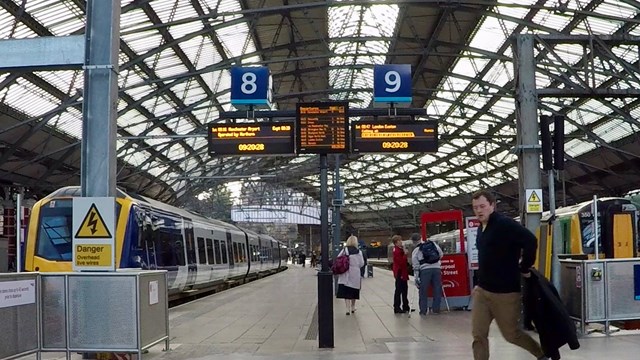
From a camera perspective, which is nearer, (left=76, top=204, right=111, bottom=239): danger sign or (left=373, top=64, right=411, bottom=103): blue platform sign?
(left=76, top=204, right=111, bottom=239): danger sign

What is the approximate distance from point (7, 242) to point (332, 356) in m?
15.2

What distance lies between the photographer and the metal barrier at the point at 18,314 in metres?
7.41

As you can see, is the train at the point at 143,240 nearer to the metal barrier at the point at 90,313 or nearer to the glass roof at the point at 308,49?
the metal barrier at the point at 90,313

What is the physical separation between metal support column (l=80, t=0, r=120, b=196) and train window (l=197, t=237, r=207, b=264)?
1432 cm

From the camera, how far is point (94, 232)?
26.3ft

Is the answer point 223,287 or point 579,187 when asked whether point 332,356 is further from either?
point 579,187

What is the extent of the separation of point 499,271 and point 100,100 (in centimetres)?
512

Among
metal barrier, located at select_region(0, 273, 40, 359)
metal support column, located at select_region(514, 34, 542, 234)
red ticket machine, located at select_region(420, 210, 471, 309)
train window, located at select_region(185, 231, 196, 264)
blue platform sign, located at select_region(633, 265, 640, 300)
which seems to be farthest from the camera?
train window, located at select_region(185, 231, 196, 264)

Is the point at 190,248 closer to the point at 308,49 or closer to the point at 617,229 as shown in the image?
the point at 617,229

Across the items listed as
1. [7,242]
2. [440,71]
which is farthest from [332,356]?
[440,71]

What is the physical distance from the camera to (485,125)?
4459cm

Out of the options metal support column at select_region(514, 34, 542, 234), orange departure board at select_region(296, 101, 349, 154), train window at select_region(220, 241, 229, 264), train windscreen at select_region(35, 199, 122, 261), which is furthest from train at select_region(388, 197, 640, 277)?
train window at select_region(220, 241, 229, 264)

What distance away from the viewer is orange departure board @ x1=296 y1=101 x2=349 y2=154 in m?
9.82

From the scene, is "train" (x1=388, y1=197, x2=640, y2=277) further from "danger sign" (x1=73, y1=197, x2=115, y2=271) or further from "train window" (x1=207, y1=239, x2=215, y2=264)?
"train window" (x1=207, y1=239, x2=215, y2=264)
